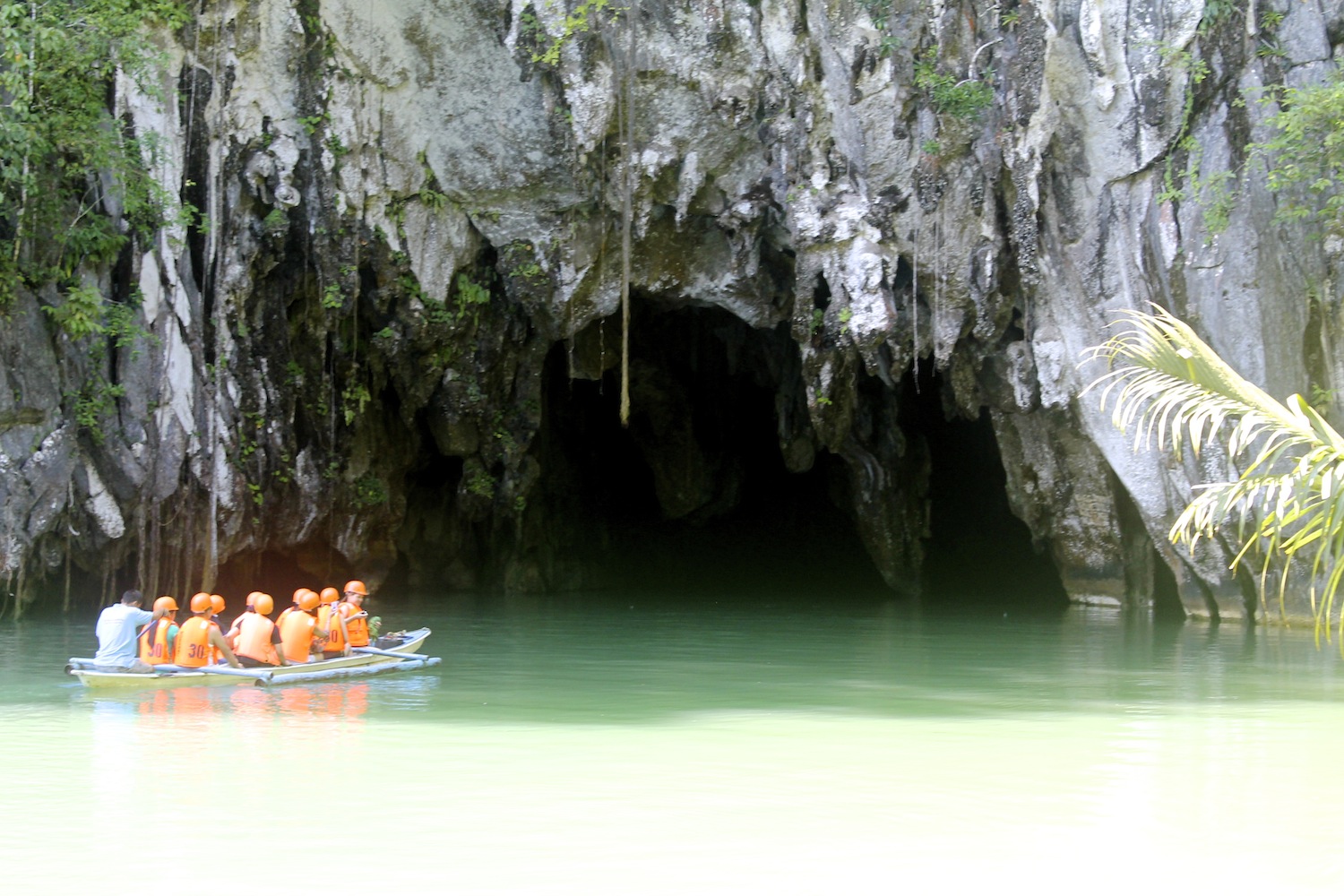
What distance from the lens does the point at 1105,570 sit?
17922 mm

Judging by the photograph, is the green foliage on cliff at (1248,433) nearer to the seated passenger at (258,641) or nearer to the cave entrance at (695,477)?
the seated passenger at (258,641)

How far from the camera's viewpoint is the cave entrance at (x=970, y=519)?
956 inches

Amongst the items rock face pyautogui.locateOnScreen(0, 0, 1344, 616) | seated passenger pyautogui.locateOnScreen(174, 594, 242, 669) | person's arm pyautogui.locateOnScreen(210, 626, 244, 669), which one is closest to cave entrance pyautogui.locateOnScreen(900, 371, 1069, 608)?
rock face pyautogui.locateOnScreen(0, 0, 1344, 616)

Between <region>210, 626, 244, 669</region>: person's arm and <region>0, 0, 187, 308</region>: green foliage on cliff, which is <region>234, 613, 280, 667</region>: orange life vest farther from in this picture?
<region>0, 0, 187, 308</region>: green foliage on cliff

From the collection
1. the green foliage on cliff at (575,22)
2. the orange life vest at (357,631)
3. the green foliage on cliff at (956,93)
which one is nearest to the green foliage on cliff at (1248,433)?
the orange life vest at (357,631)

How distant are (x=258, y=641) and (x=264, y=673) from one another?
0.42 meters

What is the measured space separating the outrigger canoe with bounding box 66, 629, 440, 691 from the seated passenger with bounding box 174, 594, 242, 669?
→ 12 cm

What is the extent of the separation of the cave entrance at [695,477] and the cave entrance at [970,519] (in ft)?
4.90

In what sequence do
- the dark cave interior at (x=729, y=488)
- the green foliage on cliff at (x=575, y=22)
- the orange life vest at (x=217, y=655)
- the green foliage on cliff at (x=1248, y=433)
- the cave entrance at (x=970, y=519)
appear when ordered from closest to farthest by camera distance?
the green foliage on cliff at (x=1248, y=433) → the orange life vest at (x=217, y=655) → the green foliage on cliff at (x=575, y=22) → the dark cave interior at (x=729, y=488) → the cave entrance at (x=970, y=519)

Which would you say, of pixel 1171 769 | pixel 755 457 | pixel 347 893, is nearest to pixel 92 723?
pixel 347 893

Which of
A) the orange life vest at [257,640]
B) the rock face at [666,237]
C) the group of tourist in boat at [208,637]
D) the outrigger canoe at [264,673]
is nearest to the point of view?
the outrigger canoe at [264,673]

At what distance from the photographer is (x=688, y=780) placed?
6406 millimetres

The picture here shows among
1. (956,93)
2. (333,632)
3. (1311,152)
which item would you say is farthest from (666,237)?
(333,632)

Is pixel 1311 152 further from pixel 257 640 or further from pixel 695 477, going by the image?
pixel 695 477
